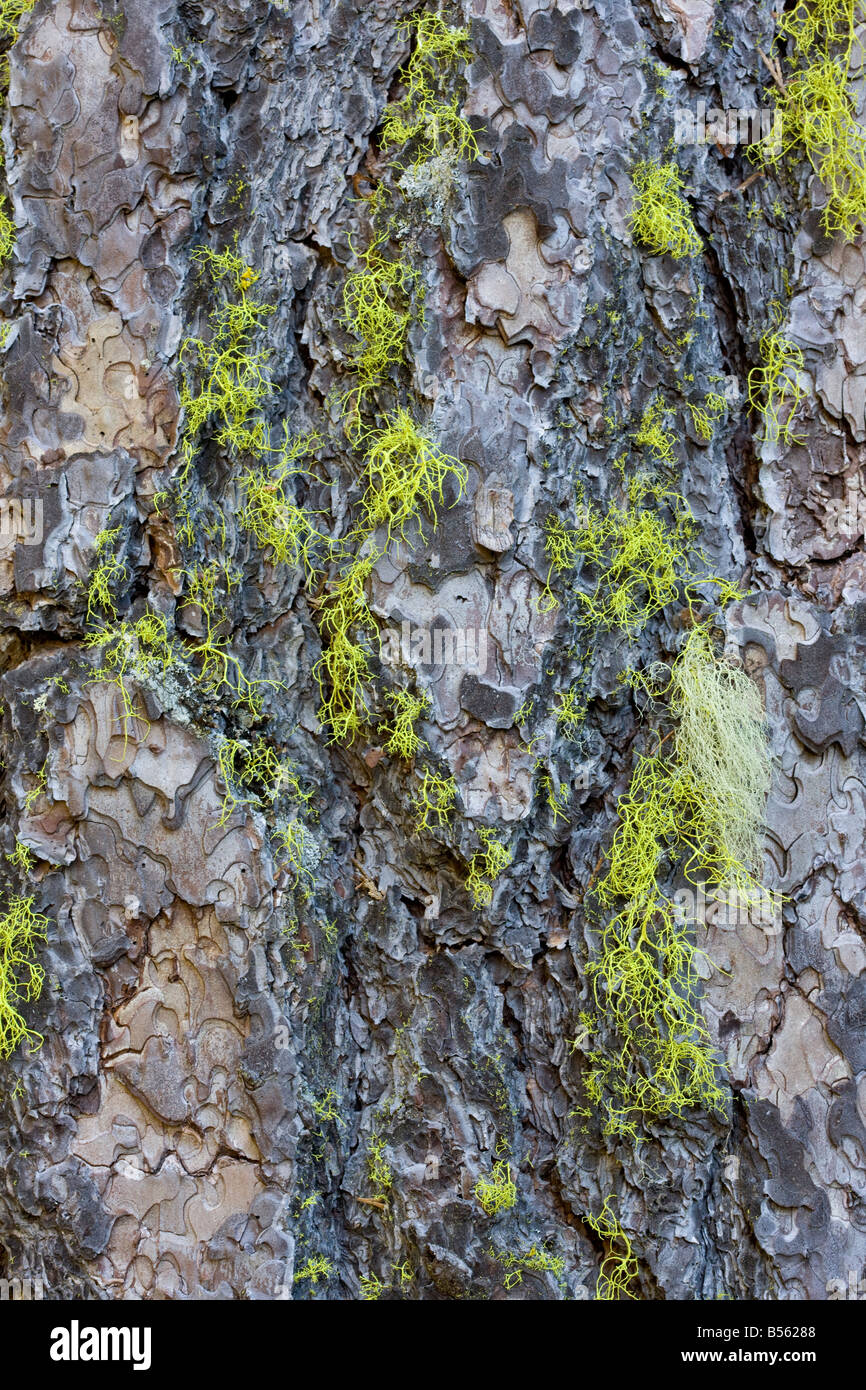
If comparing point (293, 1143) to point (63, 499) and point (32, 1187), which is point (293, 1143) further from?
point (63, 499)

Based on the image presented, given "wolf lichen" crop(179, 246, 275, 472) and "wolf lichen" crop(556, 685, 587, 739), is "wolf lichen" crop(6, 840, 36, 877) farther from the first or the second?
"wolf lichen" crop(556, 685, 587, 739)

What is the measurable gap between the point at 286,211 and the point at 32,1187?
176 cm

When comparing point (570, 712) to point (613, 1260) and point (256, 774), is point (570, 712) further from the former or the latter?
point (613, 1260)

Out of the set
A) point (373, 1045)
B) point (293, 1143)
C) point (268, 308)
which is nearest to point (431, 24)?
point (268, 308)

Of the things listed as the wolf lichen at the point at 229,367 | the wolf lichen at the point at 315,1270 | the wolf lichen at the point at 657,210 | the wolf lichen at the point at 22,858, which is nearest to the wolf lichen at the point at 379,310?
the wolf lichen at the point at 229,367

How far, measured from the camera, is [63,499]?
1716mm

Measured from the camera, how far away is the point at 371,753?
5.64 ft

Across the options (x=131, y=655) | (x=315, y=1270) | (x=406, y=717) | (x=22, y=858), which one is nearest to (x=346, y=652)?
(x=406, y=717)

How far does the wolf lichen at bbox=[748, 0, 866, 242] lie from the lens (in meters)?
1.79

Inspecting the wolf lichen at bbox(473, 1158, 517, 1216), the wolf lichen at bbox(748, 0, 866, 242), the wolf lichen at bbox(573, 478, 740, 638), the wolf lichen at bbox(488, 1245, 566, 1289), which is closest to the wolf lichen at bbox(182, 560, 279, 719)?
the wolf lichen at bbox(573, 478, 740, 638)

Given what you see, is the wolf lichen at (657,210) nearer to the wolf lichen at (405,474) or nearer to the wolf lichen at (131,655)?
the wolf lichen at (405,474)

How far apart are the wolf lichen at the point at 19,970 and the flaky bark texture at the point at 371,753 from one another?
28 mm

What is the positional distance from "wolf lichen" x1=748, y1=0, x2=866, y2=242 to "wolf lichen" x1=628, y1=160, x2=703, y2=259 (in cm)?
21

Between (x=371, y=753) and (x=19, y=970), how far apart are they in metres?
0.72
